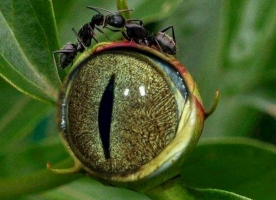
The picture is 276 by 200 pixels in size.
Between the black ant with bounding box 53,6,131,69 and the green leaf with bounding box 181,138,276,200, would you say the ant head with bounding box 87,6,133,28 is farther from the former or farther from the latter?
the green leaf with bounding box 181,138,276,200

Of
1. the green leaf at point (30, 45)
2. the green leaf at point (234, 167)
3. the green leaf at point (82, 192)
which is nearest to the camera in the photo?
the green leaf at point (30, 45)

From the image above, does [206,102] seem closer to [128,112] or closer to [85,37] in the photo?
[85,37]

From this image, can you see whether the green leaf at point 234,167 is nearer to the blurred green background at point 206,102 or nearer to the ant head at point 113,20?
the blurred green background at point 206,102

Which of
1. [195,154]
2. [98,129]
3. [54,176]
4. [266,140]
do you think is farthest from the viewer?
[266,140]

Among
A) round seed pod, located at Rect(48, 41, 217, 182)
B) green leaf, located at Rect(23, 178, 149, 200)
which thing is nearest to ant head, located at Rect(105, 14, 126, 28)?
round seed pod, located at Rect(48, 41, 217, 182)

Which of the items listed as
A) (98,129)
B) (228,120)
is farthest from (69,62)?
(228,120)

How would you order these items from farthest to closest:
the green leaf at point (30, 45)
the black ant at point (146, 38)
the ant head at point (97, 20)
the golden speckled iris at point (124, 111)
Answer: the ant head at point (97, 20) → the green leaf at point (30, 45) → the black ant at point (146, 38) → the golden speckled iris at point (124, 111)

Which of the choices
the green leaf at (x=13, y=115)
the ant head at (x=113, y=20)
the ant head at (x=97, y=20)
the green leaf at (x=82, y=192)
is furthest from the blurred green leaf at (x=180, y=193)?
the green leaf at (x=13, y=115)

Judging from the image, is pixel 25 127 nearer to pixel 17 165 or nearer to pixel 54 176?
pixel 17 165
